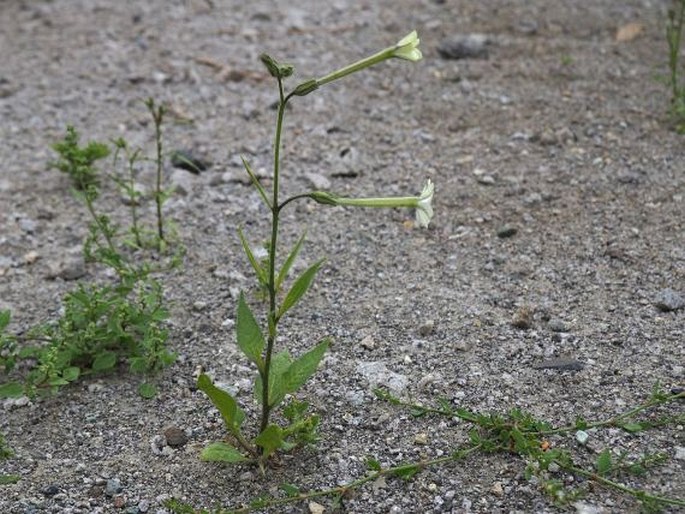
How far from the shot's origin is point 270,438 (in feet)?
9.16

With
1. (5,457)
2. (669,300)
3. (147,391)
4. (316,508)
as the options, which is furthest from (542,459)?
(5,457)

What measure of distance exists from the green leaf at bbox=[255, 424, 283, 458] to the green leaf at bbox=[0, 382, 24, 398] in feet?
2.85

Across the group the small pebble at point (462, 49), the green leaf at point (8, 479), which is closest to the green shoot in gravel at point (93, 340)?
the green leaf at point (8, 479)

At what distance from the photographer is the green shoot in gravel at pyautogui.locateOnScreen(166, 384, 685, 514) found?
2721mm

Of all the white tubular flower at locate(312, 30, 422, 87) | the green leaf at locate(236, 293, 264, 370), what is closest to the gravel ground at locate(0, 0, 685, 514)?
the green leaf at locate(236, 293, 264, 370)

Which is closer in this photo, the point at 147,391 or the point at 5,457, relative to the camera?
the point at 5,457

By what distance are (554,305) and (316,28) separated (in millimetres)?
3234

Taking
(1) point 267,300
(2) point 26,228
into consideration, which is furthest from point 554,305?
Result: (2) point 26,228

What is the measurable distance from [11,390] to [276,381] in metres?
0.91

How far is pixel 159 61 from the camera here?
19.1 ft

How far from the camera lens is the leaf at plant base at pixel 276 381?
9.48 feet

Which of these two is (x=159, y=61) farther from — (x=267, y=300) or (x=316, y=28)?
(x=267, y=300)

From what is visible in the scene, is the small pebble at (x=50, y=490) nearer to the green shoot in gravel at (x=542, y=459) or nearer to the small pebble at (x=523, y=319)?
the green shoot in gravel at (x=542, y=459)

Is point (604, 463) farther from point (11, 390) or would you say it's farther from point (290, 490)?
point (11, 390)
